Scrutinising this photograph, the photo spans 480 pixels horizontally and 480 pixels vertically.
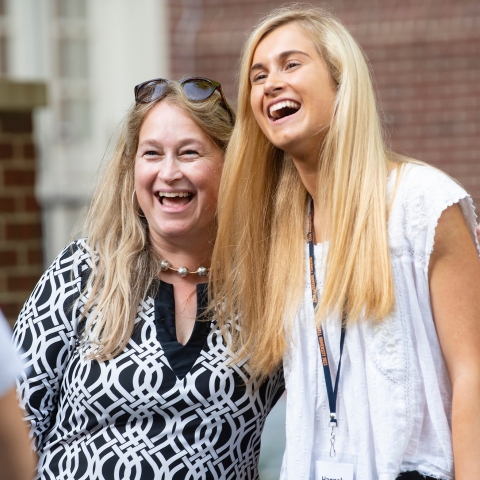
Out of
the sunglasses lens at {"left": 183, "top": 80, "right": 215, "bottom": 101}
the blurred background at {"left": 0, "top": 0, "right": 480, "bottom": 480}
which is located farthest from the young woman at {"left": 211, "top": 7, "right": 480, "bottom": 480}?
the blurred background at {"left": 0, "top": 0, "right": 480, "bottom": 480}

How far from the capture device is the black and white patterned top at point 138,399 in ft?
9.20

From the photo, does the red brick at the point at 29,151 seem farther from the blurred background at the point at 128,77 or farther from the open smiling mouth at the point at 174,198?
the open smiling mouth at the point at 174,198

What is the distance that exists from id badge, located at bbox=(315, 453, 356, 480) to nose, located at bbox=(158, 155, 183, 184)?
0.99m

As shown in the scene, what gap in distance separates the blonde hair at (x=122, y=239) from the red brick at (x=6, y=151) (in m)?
1.61

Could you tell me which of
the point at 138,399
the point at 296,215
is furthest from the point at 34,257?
the point at 296,215

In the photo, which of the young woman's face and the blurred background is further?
the blurred background

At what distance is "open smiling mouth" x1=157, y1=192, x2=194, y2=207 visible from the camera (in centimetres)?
306

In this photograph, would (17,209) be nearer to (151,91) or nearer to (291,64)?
(151,91)

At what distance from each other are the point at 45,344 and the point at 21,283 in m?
2.03

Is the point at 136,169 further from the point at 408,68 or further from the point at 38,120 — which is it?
the point at 38,120

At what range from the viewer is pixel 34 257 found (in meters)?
4.93

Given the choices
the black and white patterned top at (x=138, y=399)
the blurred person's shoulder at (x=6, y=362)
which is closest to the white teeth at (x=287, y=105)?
the black and white patterned top at (x=138, y=399)

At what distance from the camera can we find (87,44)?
9.39m

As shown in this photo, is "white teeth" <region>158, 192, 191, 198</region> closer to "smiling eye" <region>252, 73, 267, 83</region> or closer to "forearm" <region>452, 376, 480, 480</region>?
"smiling eye" <region>252, 73, 267, 83</region>
